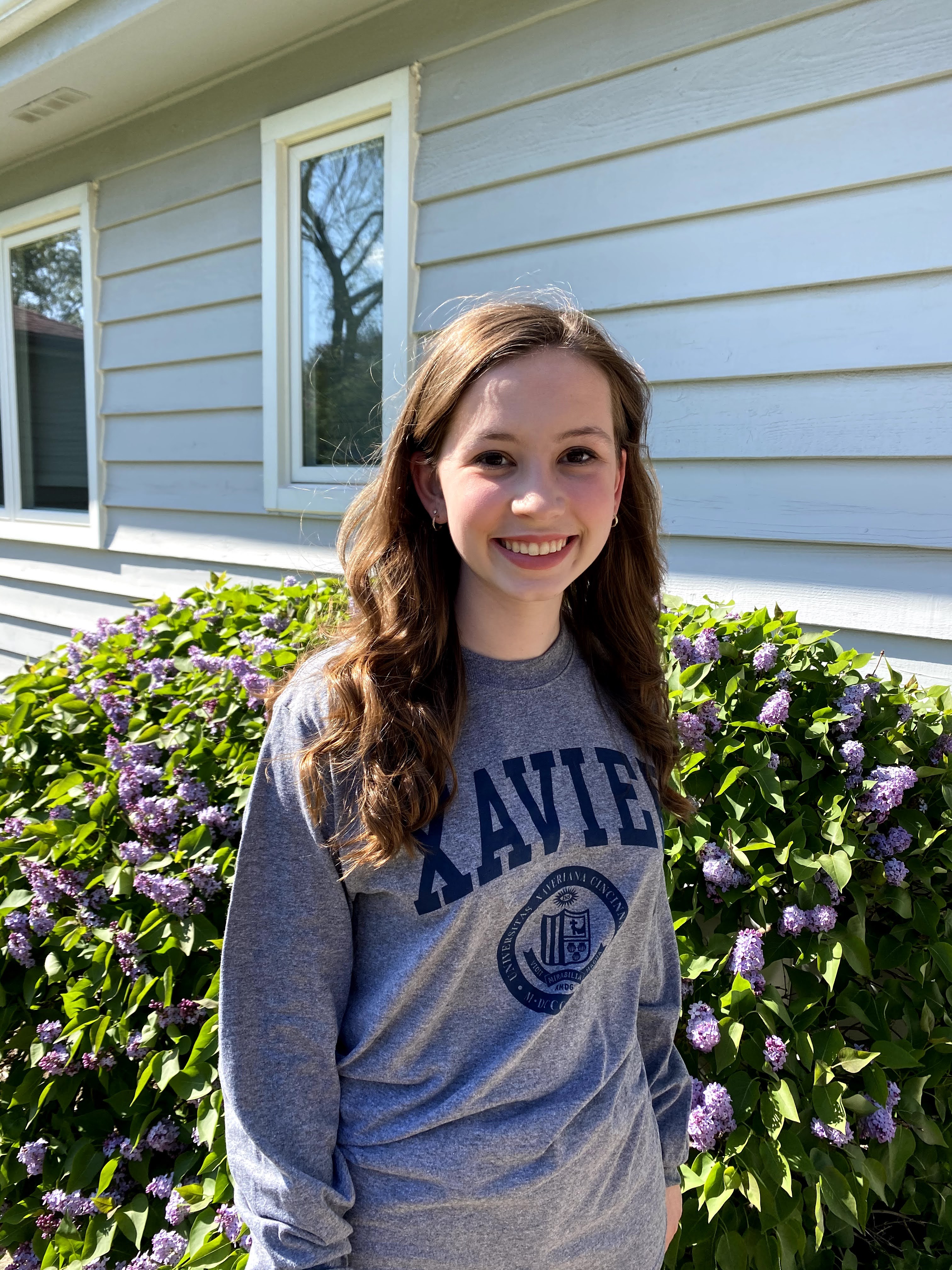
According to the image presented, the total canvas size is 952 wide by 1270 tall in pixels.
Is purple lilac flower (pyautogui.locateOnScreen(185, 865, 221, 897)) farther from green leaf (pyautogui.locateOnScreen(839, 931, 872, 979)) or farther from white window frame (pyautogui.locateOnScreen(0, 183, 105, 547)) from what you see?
white window frame (pyautogui.locateOnScreen(0, 183, 105, 547))

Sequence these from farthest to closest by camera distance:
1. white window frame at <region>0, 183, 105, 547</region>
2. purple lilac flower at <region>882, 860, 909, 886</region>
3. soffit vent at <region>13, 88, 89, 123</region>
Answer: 1. white window frame at <region>0, 183, 105, 547</region>
2. soffit vent at <region>13, 88, 89, 123</region>
3. purple lilac flower at <region>882, 860, 909, 886</region>

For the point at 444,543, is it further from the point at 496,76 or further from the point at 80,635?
the point at 496,76

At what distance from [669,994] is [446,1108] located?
468mm

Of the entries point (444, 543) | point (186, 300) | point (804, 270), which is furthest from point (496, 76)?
point (444, 543)

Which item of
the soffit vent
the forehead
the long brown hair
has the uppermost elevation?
Answer: the soffit vent

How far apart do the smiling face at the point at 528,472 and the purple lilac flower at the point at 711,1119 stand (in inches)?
36.8

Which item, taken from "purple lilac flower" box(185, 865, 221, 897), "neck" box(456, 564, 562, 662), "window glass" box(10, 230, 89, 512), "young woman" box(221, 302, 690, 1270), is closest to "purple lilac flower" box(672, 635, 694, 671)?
"young woman" box(221, 302, 690, 1270)

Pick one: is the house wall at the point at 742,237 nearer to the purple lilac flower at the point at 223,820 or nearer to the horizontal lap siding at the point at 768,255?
the horizontal lap siding at the point at 768,255

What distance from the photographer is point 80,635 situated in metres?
3.02

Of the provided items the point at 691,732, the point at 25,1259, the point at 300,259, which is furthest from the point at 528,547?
the point at 300,259

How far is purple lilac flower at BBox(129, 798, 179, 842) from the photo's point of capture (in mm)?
1967

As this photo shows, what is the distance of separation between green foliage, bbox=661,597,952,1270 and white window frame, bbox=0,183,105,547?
4.17 meters

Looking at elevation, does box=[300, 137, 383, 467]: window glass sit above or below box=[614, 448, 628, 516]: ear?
above

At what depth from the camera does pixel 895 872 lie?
1.76 metres
